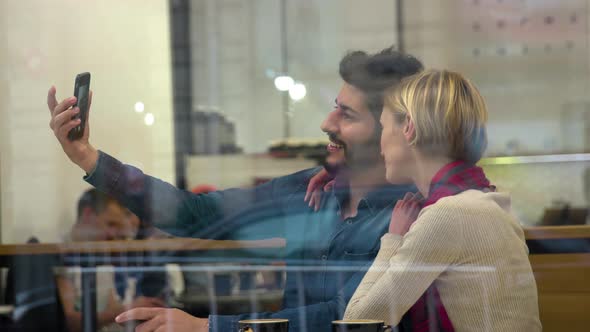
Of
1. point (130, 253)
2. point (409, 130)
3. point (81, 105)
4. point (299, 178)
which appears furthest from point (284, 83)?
point (409, 130)

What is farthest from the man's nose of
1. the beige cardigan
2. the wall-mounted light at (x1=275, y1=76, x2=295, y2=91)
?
the wall-mounted light at (x1=275, y1=76, x2=295, y2=91)

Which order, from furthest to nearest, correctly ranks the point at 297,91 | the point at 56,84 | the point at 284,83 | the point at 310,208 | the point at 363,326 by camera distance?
1. the point at 284,83
2. the point at 297,91
3. the point at 56,84
4. the point at 310,208
5. the point at 363,326

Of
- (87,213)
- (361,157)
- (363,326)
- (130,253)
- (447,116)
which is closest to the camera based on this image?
(363,326)

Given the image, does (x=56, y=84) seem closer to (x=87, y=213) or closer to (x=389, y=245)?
(x=389, y=245)

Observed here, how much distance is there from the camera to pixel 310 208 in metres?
1.50

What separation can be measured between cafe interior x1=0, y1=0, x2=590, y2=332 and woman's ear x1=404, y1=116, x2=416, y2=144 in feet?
0.50

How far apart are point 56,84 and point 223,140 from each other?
137 cm

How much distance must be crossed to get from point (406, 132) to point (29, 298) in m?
1.33

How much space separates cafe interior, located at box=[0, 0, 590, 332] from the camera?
1.56 metres

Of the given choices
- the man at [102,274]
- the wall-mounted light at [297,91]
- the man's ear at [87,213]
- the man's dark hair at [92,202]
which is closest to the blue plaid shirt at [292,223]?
the man at [102,274]

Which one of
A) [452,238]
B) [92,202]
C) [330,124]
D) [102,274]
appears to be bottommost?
[102,274]

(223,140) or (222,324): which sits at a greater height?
(223,140)

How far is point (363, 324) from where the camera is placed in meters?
1.08

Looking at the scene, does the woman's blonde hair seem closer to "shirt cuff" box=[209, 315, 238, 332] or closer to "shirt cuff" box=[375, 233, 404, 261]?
"shirt cuff" box=[375, 233, 404, 261]
